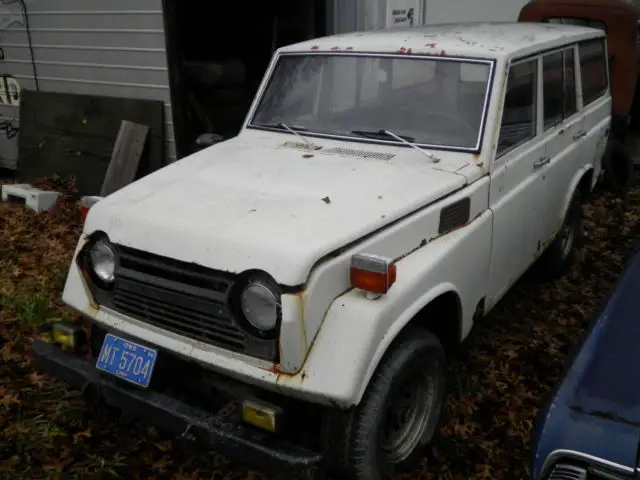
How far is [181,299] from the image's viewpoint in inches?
102

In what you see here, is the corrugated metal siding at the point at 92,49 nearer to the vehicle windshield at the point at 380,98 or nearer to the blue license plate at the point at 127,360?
the vehicle windshield at the point at 380,98

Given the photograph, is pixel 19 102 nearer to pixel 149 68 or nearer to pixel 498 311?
pixel 149 68

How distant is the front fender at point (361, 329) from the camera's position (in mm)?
2324

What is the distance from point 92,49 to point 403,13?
14.0ft

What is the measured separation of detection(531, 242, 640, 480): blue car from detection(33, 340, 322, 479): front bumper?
0.87m

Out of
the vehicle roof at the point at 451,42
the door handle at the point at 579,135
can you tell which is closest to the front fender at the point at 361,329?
the vehicle roof at the point at 451,42

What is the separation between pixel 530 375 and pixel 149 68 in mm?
4790

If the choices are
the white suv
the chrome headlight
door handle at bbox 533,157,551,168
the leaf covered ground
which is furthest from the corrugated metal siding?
door handle at bbox 533,157,551,168

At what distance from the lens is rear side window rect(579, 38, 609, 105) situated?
4.82 m

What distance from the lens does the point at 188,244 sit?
2543 mm

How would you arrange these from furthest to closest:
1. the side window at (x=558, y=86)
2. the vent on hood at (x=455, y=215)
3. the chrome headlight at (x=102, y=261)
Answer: the side window at (x=558, y=86) < the vent on hood at (x=455, y=215) < the chrome headlight at (x=102, y=261)

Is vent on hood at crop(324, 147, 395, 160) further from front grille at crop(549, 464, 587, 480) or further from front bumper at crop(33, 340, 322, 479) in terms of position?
front grille at crop(549, 464, 587, 480)

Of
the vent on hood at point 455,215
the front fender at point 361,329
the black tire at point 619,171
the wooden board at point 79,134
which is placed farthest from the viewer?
the black tire at point 619,171

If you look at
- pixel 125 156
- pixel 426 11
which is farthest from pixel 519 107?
pixel 426 11
